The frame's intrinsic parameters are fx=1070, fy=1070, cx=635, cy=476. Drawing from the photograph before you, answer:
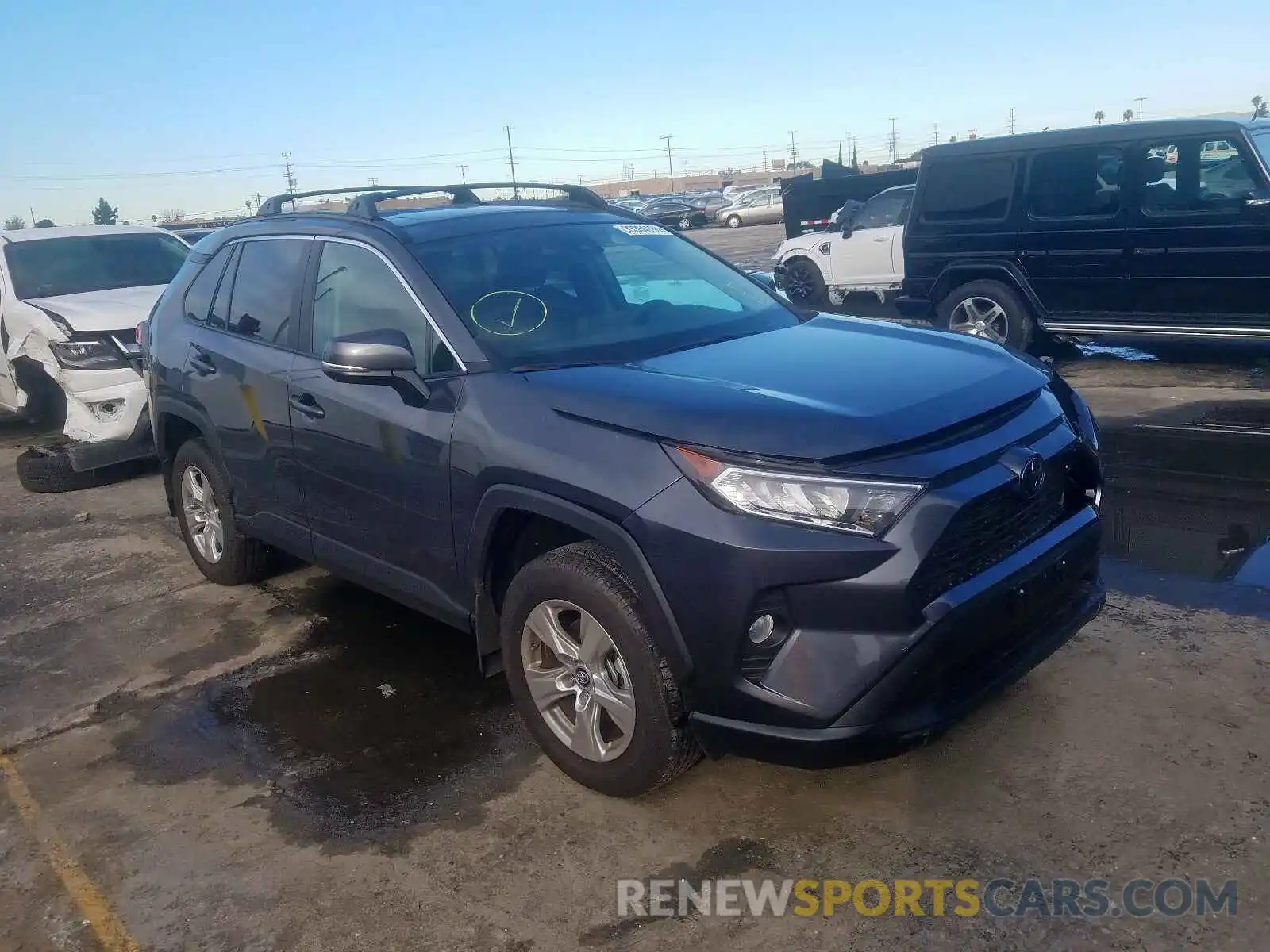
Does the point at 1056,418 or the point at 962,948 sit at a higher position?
the point at 1056,418

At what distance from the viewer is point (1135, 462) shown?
6.49 meters

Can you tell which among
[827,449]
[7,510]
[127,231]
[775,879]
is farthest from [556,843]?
[127,231]

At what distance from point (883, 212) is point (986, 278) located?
12.4 ft

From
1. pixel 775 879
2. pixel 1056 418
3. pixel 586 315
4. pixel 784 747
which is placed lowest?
pixel 775 879

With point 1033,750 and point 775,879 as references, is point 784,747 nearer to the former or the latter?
point 775,879

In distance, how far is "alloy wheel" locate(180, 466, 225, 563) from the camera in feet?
18.2

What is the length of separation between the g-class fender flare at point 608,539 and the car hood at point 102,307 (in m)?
5.76

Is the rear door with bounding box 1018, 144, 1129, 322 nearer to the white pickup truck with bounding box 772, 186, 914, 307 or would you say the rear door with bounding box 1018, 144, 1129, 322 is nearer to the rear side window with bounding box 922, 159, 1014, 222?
the rear side window with bounding box 922, 159, 1014, 222

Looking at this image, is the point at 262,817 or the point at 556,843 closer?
the point at 556,843

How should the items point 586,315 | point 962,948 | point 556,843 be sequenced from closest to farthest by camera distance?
point 962,948 → point 556,843 → point 586,315

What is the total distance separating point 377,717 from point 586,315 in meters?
1.75

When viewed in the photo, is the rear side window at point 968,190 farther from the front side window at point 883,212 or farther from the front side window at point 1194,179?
the front side window at point 883,212

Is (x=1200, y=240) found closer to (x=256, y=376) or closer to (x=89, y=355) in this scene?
(x=256, y=376)

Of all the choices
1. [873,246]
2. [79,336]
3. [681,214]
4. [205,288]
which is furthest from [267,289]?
[681,214]
